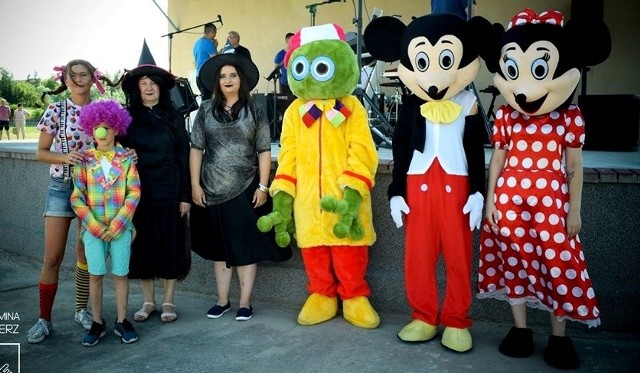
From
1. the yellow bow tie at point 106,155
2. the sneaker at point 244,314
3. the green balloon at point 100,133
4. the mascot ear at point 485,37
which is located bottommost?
the sneaker at point 244,314

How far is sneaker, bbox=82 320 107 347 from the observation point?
3.49 metres

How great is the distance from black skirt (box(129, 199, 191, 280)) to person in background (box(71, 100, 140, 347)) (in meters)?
0.25

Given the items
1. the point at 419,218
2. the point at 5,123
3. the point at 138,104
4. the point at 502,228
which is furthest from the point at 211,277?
the point at 5,123

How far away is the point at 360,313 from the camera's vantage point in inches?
145

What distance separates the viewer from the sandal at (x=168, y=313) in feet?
12.9

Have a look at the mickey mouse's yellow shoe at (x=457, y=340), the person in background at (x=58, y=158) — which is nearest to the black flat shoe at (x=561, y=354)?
the mickey mouse's yellow shoe at (x=457, y=340)

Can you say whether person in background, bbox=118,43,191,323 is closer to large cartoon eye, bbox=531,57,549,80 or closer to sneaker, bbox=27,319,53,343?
sneaker, bbox=27,319,53,343

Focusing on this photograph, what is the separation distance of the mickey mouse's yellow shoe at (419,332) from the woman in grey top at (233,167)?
1070 mm

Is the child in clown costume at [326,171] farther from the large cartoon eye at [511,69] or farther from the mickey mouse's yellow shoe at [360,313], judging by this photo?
the large cartoon eye at [511,69]

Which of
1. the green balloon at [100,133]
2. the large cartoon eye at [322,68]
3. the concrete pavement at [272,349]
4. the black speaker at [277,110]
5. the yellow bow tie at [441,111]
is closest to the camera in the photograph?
the concrete pavement at [272,349]

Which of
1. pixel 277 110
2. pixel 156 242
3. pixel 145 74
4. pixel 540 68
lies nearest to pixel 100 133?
pixel 145 74

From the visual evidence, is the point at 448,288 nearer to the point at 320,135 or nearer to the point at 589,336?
the point at 589,336

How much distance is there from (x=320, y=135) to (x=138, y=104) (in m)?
1.33

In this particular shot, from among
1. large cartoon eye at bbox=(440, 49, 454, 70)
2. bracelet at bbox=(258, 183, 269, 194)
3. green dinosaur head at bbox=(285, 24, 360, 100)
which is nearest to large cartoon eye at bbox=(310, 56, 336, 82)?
green dinosaur head at bbox=(285, 24, 360, 100)
